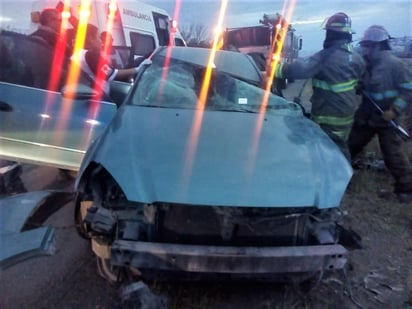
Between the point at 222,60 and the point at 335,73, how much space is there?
1.13m

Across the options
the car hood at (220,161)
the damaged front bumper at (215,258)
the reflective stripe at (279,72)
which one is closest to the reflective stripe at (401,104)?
the reflective stripe at (279,72)

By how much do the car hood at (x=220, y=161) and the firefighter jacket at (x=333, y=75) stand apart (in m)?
1.34

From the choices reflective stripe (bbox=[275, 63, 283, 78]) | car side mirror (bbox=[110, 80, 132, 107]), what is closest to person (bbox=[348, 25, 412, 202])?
reflective stripe (bbox=[275, 63, 283, 78])

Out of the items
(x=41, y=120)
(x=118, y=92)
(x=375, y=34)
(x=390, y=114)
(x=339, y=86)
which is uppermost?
(x=375, y=34)

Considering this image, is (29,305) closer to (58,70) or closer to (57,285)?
(57,285)

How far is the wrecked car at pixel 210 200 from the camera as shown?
2.36m

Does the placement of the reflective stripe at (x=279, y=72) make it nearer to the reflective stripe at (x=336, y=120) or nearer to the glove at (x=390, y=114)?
the reflective stripe at (x=336, y=120)

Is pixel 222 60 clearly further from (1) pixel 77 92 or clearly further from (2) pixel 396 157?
(2) pixel 396 157

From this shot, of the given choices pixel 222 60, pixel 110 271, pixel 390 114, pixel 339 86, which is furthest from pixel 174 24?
pixel 110 271

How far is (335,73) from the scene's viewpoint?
435cm

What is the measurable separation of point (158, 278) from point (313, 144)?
1.32m

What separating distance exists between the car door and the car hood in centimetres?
95

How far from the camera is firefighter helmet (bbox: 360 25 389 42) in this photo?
471 cm

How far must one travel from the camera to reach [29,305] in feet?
8.70
